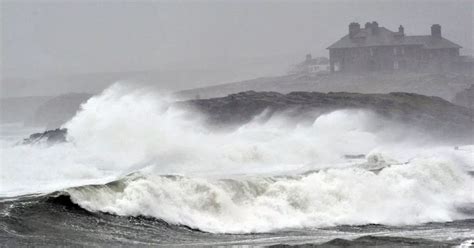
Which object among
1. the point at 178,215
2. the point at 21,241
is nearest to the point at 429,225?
the point at 178,215

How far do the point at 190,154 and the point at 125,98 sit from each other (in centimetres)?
775

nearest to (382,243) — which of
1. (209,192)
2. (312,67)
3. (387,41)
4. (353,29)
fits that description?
(209,192)

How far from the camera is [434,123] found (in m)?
46.2

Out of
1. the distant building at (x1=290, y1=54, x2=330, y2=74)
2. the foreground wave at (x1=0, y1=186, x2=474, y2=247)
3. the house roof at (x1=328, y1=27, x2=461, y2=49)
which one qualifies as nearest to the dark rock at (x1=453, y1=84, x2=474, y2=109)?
the house roof at (x1=328, y1=27, x2=461, y2=49)

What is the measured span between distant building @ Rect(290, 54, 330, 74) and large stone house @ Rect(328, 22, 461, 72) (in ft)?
28.4

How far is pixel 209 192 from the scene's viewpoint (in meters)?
19.5

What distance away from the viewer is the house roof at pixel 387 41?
76125 millimetres

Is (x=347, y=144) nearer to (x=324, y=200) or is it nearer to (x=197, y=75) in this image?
(x=324, y=200)

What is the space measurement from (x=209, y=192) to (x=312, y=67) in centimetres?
7120

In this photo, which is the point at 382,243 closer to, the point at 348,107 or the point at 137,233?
the point at 137,233

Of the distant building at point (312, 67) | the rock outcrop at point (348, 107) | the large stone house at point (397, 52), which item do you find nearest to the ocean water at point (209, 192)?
the rock outcrop at point (348, 107)

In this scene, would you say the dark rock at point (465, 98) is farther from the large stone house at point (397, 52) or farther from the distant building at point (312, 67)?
the distant building at point (312, 67)

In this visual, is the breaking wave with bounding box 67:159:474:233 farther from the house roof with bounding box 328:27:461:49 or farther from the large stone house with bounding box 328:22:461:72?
the large stone house with bounding box 328:22:461:72

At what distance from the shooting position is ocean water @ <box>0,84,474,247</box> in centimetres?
1689
